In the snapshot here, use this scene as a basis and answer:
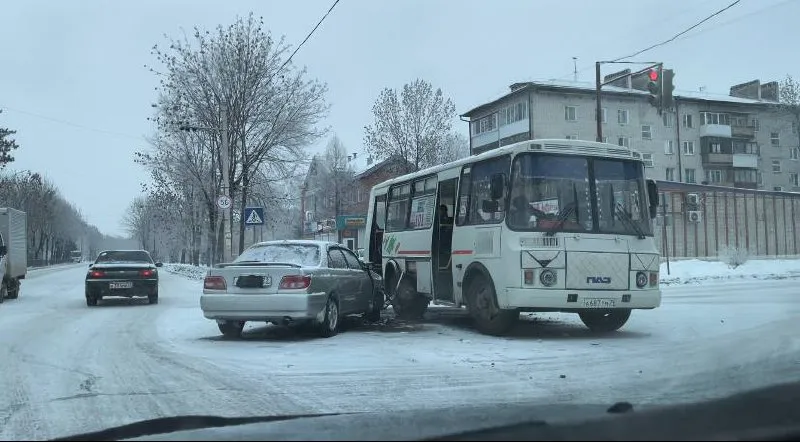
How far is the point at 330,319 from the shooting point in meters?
11.1

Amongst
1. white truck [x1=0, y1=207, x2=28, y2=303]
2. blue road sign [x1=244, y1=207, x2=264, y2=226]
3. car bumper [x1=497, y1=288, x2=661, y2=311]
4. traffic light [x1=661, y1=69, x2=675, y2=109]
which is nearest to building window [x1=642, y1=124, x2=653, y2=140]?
traffic light [x1=661, y1=69, x2=675, y2=109]

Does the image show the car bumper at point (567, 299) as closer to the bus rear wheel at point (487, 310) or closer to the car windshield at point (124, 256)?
the bus rear wheel at point (487, 310)

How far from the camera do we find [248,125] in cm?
3338

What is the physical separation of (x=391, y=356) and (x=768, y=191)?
31854 mm

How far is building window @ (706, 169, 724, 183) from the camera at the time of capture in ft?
171

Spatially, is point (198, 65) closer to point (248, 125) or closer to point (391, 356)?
point (248, 125)

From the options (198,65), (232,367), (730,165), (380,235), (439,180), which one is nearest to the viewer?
(232,367)

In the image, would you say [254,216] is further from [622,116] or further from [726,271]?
[622,116]

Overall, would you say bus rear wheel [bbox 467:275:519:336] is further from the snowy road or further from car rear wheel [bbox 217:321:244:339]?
car rear wheel [bbox 217:321:244:339]

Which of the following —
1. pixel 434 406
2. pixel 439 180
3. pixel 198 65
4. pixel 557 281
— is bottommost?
pixel 434 406

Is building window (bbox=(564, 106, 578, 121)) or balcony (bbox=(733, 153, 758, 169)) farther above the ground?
building window (bbox=(564, 106, 578, 121))

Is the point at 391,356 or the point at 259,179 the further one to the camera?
the point at 259,179

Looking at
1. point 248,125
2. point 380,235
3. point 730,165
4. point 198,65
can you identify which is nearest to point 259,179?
point 248,125

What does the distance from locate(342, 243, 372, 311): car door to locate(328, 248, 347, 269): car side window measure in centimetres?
19
